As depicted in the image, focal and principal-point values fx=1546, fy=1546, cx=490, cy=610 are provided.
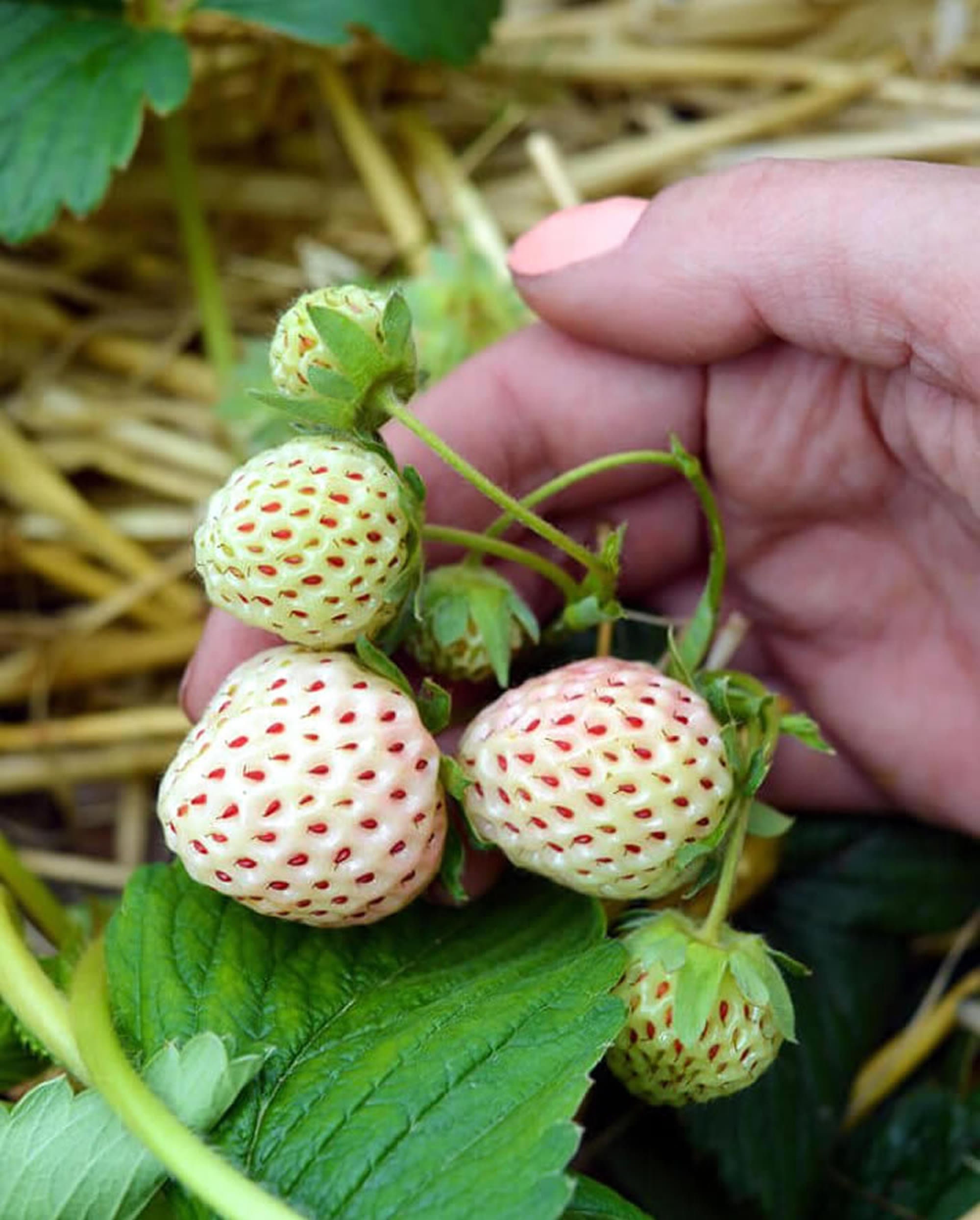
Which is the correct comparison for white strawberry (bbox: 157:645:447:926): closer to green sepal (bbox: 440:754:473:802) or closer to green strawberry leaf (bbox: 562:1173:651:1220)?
green sepal (bbox: 440:754:473:802)

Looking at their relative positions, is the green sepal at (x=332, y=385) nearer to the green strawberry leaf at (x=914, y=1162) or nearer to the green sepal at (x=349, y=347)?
the green sepal at (x=349, y=347)

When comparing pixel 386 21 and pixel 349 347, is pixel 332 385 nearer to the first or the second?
pixel 349 347

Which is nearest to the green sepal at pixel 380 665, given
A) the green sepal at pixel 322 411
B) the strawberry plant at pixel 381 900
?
the strawberry plant at pixel 381 900

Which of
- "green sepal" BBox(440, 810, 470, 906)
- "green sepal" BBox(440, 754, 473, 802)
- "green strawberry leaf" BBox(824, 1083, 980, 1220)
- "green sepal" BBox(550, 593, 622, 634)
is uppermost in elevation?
"green sepal" BBox(550, 593, 622, 634)

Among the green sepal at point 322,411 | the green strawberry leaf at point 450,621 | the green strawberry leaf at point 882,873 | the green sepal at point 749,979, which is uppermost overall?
the green sepal at point 322,411

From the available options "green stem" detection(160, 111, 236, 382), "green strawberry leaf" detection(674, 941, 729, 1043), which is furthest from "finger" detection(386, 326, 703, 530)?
"green stem" detection(160, 111, 236, 382)

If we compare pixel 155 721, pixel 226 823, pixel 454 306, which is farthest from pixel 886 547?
pixel 155 721

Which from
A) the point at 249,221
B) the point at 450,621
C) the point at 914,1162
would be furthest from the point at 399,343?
the point at 249,221

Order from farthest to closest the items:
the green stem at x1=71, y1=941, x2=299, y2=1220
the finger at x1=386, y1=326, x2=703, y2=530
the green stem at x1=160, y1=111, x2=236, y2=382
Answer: the green stem at x1=160, y1=111, x2=236, y2=382 → the finger at x1=386, y1=326, x2=703, y2=530 → the green stem at x1=71, y1=941, x2=299, y2=1220
